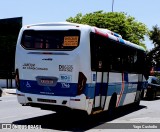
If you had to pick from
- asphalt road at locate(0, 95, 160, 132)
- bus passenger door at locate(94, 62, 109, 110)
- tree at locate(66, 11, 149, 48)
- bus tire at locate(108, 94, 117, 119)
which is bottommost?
asphalt road at locate(0, 95, 160, 132)

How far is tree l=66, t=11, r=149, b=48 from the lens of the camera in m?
50.7

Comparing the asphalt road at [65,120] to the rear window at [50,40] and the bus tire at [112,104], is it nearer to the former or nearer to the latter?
the bus tire at [112,104]

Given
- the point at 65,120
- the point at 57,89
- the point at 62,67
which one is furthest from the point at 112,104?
the point at 62,67

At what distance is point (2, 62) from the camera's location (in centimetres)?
3794

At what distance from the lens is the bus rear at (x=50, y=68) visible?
10859 millimetres

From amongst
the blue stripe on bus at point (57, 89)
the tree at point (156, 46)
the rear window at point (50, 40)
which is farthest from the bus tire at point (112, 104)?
the tree at point (156, 46)

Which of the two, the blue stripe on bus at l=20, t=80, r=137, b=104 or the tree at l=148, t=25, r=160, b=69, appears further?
the tree at l=148, t=25, r=160, b=69

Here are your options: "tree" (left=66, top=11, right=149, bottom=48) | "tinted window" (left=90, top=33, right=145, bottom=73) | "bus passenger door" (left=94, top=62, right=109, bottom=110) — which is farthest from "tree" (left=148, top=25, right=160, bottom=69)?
"bus passenger door" (left=94, top=62, right=109, bottom=110)

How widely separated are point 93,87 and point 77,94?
30.3 inches

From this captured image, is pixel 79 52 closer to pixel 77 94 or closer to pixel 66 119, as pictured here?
pixel 77 94

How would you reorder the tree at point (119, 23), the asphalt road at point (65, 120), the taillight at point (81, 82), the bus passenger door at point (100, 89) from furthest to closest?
the tree at point (119, 23)
the bus passenger door at point (100, 89)
the asphalt road at point (65, 120)
the taillight at point (81, 82)

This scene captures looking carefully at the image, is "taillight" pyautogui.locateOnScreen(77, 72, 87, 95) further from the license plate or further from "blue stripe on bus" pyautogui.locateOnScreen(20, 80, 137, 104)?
the license plate

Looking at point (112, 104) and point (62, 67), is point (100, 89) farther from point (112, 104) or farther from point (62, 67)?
point (112, 104)

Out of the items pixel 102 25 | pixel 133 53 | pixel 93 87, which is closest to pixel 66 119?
pixel 93 87
